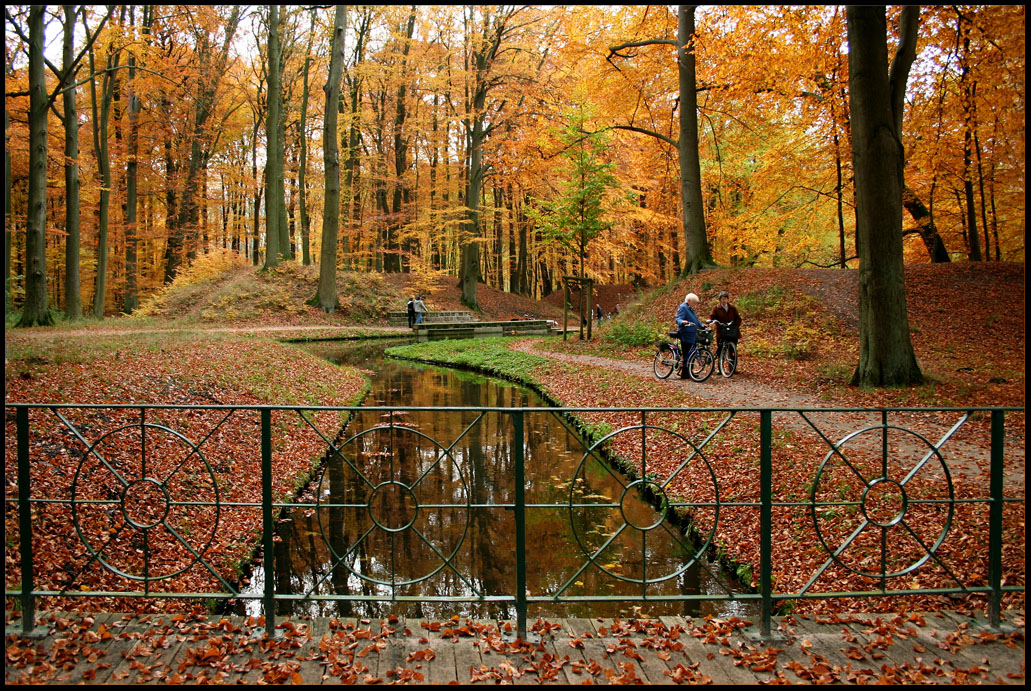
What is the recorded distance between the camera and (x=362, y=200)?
106ft

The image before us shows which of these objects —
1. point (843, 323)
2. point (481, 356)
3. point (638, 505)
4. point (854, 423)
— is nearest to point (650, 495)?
point (638, 505)

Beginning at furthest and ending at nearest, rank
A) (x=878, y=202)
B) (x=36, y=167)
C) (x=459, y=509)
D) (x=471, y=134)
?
(x=471, y=134) < (x=36, y=167) < (x=878, y=202) < (x=459, y=509)

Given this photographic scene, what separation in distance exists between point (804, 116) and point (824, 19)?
13.4ft

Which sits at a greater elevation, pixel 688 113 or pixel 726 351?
pixel 688 113

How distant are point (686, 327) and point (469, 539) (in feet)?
23.3

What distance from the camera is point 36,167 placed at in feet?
47.0

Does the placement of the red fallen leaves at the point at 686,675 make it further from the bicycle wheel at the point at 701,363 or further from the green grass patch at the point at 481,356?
the green grass patch at the point at 481,356

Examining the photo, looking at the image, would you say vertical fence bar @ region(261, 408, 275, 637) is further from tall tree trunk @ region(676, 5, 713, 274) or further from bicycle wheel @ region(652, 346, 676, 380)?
tall tree trunk @ region(676, 5, 713, 274)

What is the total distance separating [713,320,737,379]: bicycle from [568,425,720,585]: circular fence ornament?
13.2ft

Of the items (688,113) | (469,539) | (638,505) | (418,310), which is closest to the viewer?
(469,539)

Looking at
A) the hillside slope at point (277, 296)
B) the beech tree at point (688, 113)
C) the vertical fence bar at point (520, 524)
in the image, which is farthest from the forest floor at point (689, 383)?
the beech tree at point (688, 113)

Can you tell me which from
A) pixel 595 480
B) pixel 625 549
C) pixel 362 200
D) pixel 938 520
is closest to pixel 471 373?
pixel 595 480

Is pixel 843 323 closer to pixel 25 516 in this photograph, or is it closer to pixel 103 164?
pixel 25 516

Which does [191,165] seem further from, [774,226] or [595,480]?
[595,480]
